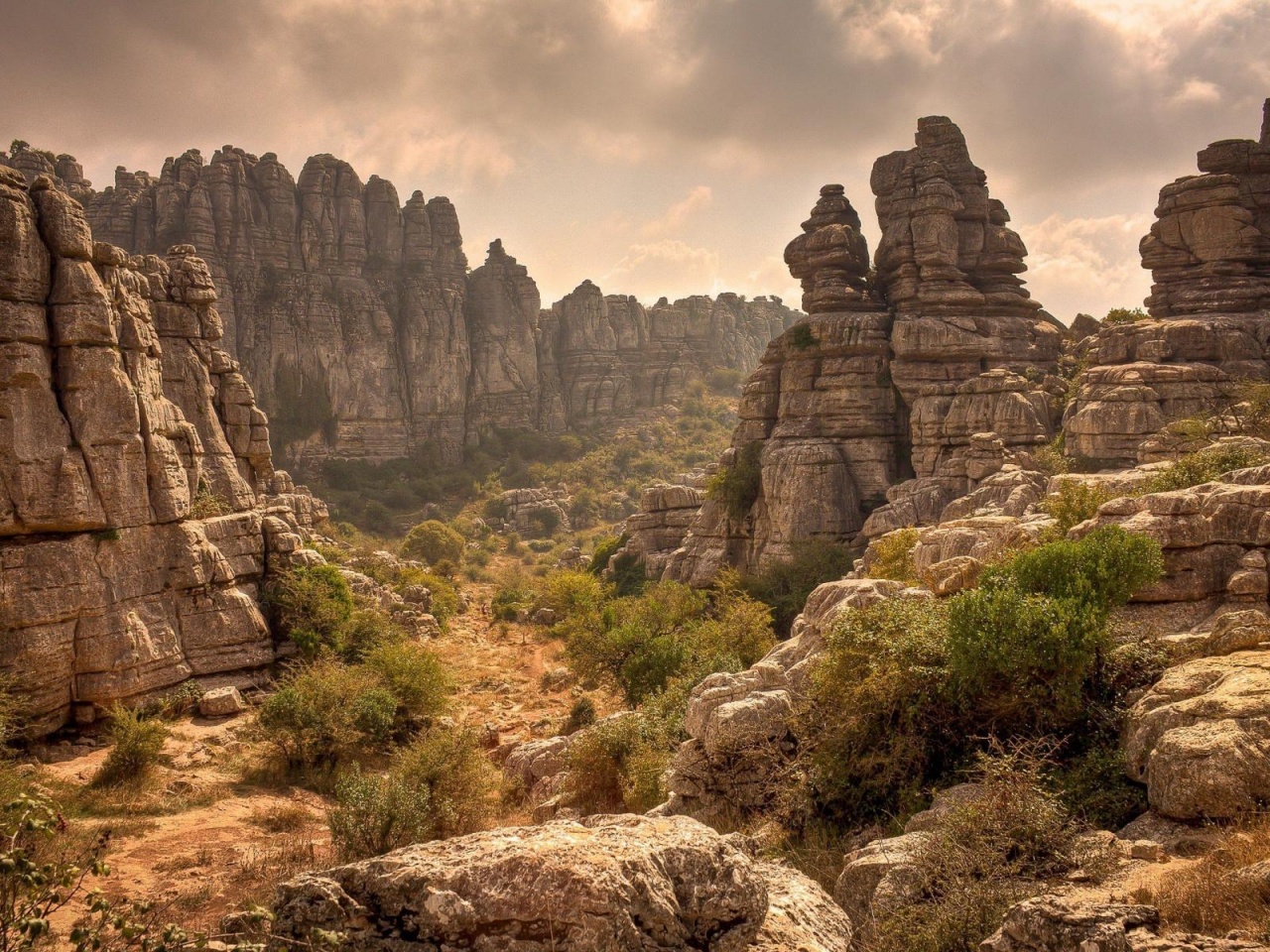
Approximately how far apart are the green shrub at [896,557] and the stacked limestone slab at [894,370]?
858 cm

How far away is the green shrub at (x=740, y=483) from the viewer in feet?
107

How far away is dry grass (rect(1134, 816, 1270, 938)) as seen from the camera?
15.1 ft

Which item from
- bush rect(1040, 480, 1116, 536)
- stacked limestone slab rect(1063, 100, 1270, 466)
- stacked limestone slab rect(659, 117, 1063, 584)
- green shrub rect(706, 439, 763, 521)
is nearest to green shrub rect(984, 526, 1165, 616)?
bush rect(1040, 480, 1116, 536)

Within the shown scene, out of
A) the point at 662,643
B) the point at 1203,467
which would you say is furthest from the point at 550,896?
the point at 662,643

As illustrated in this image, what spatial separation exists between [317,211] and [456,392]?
753 inches

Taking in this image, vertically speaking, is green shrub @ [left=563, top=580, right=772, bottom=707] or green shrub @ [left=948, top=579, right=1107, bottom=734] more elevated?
green shrub @ [left=948, top=579, right=1107, bottom=734]

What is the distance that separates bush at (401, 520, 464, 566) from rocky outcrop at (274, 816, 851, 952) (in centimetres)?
4401

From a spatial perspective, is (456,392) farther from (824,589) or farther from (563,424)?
(824,589)

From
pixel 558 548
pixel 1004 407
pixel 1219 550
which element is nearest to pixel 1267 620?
pixel 1219 550

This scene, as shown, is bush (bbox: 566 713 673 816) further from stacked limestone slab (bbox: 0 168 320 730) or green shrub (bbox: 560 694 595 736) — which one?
stacked limestone slab (bbox: 0 168 320 730)

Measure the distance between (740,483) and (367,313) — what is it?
47.8 metres

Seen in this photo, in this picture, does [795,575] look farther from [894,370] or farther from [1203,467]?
[1203,467]

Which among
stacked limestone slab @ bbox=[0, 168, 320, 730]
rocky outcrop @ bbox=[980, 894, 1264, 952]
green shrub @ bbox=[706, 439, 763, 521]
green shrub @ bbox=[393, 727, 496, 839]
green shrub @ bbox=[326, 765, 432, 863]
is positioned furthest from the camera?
green shrub @ bbox=[706, 439, 763, 521]

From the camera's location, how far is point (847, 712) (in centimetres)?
934
